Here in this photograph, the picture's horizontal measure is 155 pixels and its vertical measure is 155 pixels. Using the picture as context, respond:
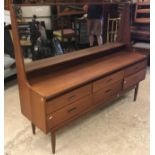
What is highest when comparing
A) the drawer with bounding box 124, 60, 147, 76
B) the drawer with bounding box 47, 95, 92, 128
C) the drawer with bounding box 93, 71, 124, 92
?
the drawer with bounding box 124, 60, 147, 76

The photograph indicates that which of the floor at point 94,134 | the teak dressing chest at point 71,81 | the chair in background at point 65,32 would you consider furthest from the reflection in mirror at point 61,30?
the floor at point 94,134

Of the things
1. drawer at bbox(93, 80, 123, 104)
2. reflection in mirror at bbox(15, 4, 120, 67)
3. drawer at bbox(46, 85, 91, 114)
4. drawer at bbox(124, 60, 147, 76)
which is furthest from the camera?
reflection in mirror at bbox(15, 4, 120, 67)

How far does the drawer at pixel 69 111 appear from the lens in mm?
1636

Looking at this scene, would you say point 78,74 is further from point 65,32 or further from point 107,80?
point 65,32

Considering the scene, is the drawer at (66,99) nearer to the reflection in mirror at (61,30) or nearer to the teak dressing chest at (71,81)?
the teak dressing chest at (71,81)

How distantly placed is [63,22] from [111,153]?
188cm

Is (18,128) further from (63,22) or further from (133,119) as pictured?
(63,22)

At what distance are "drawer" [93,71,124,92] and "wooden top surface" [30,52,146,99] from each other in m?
0.06

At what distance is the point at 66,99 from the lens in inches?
66.6

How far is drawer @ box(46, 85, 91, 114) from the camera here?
1585 millimetres

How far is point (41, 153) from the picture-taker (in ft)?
6.10

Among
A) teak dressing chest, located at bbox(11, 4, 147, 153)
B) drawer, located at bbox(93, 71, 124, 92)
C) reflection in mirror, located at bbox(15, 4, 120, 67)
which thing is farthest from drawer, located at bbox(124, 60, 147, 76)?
reflection in mirror, located at bbox(15, 4, 120, 67)

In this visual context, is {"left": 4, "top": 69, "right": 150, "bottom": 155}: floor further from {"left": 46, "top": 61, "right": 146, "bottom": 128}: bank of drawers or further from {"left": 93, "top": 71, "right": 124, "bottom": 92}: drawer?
{"left": 93, "top": 71, "right": 124, "bottom": 92}: drawer
